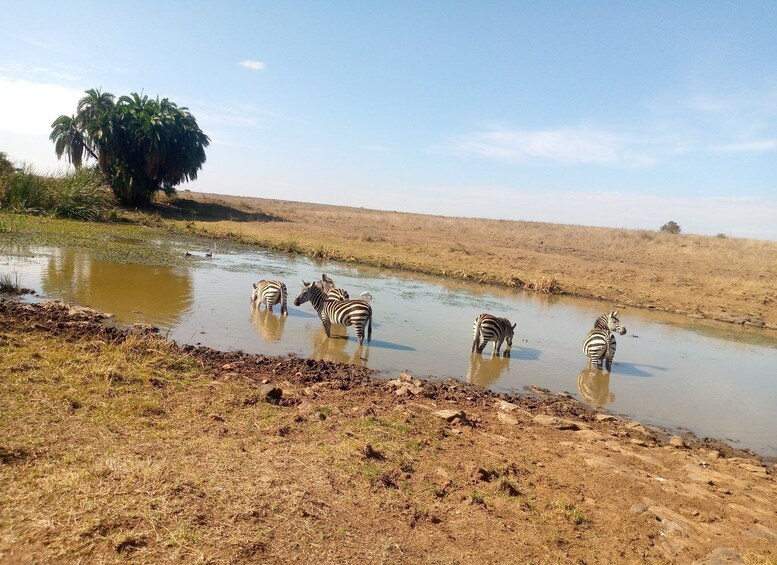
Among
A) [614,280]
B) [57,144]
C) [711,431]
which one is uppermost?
[57,144]

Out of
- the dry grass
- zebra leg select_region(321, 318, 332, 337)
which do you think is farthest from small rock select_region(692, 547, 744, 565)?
the dry grass

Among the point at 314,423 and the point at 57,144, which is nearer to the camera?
the point at 314,423

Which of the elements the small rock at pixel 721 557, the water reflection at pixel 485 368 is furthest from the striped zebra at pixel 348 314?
the small rock at pixel 721 557

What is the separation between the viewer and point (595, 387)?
11133 millimetres

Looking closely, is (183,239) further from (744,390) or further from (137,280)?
(744,390)

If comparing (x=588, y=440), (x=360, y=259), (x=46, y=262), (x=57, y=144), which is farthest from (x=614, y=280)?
(x=57, y=144)

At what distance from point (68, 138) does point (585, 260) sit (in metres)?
39.3

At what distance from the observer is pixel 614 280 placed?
27609 mm

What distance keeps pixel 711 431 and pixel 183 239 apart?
26.7 meters

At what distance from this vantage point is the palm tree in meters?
42.3

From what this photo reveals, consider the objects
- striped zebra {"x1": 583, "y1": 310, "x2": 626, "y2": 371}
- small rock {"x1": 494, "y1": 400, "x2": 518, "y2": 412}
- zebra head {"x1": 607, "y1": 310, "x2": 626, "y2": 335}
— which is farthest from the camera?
zebra head {"x1": 607, "y1": 310, "x2": 626, "y2": 335}

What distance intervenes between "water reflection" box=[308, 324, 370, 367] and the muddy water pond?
0.15ft

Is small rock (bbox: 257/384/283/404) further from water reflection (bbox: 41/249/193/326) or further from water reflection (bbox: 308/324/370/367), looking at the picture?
water reflection (bbox: 41/249/193/326)

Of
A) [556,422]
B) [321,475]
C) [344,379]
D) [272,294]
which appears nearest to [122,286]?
[272,294]
